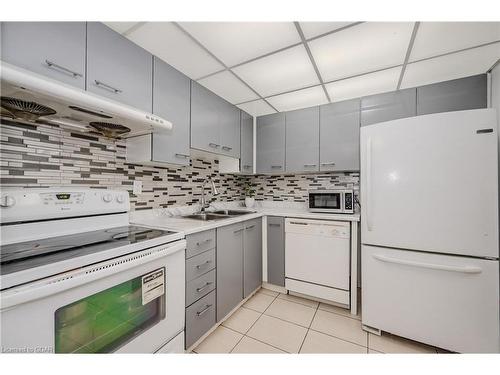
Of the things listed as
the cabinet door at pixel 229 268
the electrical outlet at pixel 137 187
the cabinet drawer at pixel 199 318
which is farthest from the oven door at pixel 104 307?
the electrical outlet at pixel 137 187

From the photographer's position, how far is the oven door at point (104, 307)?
69 centimetres

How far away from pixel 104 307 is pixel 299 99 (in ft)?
7.53

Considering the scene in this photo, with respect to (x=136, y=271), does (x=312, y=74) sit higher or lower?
higher

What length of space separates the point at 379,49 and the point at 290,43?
0.62 m

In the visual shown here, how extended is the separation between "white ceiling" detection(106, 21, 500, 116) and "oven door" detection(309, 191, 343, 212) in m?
1.04

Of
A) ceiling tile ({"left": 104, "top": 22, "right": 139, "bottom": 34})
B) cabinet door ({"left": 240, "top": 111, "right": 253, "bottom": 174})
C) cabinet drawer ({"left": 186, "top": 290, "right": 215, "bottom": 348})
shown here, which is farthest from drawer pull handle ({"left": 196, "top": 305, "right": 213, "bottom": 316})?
ceiling tile ({"left": 104, "top": 22, "right": 139, "bottom": 34})

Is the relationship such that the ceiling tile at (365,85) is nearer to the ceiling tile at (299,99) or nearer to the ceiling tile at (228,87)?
the ceiling tile at (299,99)

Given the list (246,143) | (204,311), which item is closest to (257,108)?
(246,143)

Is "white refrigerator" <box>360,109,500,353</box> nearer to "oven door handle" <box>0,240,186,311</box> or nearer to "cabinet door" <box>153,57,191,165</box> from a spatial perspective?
"cabinet door" <box>153,57,191,165</box>

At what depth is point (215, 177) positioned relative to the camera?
8.28 feet

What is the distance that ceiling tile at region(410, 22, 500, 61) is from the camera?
121 centimetres

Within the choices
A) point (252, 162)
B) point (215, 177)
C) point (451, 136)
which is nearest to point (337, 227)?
point (451, 136)

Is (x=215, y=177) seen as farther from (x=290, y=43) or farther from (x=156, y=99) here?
(x=290, y=43)

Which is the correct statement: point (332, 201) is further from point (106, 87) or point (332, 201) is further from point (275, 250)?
point (106, 87)
